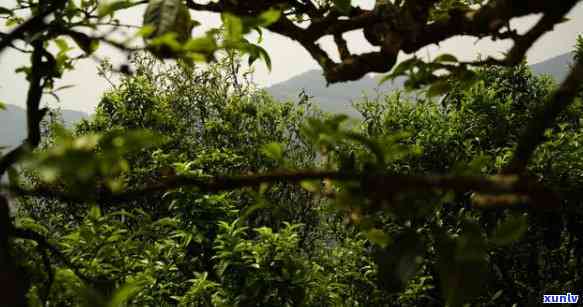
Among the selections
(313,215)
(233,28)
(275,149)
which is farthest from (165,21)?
(313,215)

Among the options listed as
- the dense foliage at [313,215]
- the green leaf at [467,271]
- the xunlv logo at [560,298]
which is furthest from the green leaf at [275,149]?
the xunlv logo at [560,298]

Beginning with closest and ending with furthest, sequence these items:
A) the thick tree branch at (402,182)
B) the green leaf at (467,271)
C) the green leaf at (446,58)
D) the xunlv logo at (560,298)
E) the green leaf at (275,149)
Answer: the thick tree branch at (402,182)
the green leaf at (467,271)
the green leaf at (275,149)
the green leaf at (446,58)
the xunlv logo at (560,298)

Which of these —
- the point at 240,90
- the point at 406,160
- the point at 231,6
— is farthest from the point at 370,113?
the point at 231,6

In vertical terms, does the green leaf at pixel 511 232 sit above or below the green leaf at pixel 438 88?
below

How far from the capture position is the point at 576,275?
1034 centimetres

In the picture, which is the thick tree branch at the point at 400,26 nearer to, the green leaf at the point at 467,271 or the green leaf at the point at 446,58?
the green leaf at the point at 446,58

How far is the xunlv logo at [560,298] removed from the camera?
334 inches

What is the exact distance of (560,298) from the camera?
8.97 m

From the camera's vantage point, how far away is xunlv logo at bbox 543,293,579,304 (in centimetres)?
849

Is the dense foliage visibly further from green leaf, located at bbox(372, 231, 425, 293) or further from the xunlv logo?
the xunlv logo

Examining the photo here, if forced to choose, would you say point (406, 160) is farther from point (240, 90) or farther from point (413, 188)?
point (240, 90)

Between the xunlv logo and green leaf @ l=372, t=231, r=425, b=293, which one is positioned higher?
green leaf @ l=372, t=231, r=425, b=293

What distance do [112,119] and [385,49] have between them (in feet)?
81.2

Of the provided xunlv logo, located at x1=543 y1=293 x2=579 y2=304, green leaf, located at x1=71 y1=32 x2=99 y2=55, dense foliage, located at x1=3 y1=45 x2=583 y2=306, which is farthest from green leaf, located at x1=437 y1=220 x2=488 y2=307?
xunlv logo, located at x1=543 y1=293 x2=579 y2=304
